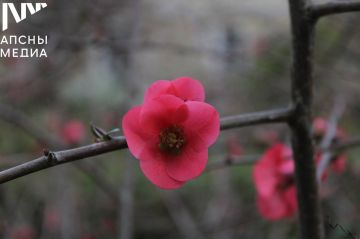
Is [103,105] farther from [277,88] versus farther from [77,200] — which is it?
[277,88]

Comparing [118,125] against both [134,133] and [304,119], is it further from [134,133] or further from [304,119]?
[134,133]

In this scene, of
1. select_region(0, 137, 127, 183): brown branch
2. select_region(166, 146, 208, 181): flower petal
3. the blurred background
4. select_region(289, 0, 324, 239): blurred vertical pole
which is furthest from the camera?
the blurred background

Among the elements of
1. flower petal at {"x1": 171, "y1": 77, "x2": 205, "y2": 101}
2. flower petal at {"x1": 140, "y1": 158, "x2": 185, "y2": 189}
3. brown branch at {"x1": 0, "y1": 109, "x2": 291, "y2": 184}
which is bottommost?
flower petal at {"x1": 140, "y1": 158, "x2": 185, "y2": 189}

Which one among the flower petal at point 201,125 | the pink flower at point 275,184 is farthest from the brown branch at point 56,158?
the pink flower at point 275,184

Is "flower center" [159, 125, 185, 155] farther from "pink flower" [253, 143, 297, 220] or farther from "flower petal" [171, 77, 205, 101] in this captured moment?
"pink flower" [253, 143, 297, 220]

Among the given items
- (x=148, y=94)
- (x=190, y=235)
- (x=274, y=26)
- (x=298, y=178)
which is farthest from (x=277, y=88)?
(x=148, y=94)

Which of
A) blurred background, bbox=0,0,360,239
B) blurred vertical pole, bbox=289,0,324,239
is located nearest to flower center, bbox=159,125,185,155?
blurred vertical pole, bbox=289,0,324,239

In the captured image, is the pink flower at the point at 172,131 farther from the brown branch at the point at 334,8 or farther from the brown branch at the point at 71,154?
the brown branch at the point at 334,8
